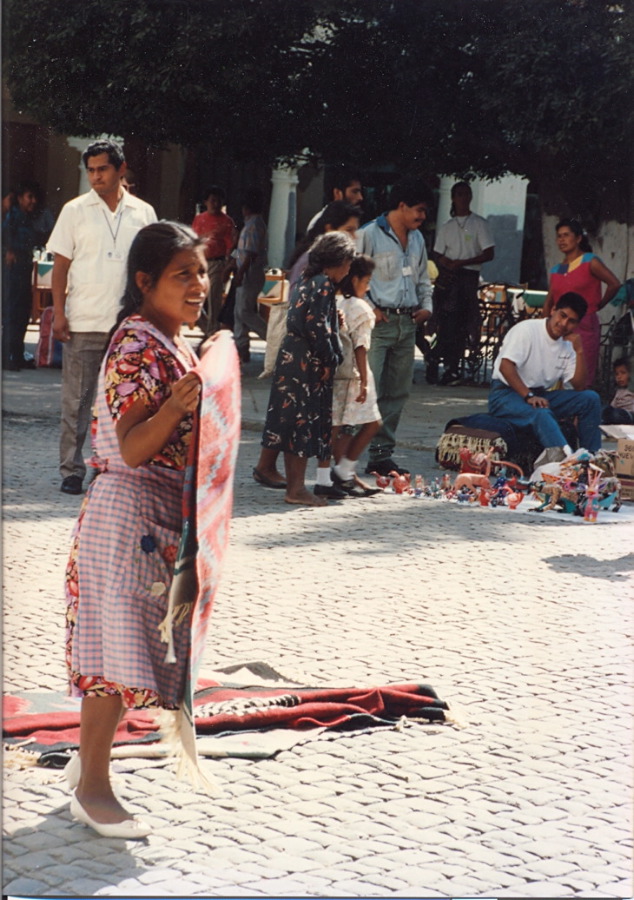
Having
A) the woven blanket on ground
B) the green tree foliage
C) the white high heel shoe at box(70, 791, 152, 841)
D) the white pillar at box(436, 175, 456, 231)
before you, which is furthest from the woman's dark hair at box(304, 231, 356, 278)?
the white pillar at box(436, 175, 456, 231)

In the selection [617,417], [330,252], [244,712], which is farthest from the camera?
[617,417]

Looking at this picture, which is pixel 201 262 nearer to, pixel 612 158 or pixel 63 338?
pixel 63 338

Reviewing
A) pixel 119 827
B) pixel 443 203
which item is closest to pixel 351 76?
pixel 119 827

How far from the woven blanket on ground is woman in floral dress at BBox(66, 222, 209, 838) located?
0.53 meters

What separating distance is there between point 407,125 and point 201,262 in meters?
9.76

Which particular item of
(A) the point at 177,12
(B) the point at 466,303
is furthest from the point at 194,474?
(B) the point at 466,303

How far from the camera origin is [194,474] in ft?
10.9

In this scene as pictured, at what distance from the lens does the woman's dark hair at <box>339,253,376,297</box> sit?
8.20 m

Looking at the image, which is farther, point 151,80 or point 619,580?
point 151,80

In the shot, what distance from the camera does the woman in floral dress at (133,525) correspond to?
3.42 meters

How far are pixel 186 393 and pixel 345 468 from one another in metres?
5.30

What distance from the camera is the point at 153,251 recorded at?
11.5 ft

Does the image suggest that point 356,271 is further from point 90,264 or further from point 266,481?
point 90,264

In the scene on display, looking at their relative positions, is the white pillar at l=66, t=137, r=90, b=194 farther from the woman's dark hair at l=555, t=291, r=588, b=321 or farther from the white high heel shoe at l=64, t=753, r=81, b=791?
the white high heel shoe at l=64, t=753, r=81, b=791
